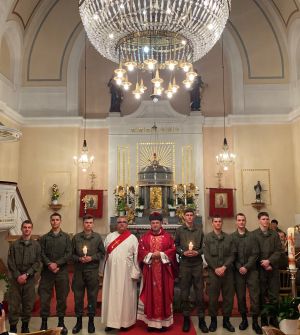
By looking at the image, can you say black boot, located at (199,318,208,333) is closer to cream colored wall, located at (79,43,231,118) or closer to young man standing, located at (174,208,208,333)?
young man standing, located at (174,208,208,333)

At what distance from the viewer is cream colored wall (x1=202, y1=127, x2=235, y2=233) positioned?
11.0m

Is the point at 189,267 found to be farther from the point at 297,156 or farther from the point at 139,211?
the point at 297,156

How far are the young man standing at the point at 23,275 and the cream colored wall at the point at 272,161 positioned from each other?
755cm

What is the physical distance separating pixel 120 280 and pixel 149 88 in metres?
8.25

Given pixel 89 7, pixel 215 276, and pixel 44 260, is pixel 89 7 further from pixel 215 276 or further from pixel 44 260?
pixel 215 276

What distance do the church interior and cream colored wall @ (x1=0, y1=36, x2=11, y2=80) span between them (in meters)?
0.04

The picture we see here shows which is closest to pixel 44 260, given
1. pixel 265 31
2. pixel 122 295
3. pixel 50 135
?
pixel 122 295

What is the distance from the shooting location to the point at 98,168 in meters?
11.3

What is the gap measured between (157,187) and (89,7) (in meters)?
6.15

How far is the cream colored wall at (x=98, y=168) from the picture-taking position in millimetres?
11055

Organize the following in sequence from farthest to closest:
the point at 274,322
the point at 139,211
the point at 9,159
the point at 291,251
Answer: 1. the point at 9,159
2. the point at 139,211
3. the point at 274,322
4. the point at 291,251

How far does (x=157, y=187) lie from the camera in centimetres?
1016

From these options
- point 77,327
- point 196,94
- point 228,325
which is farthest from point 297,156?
point 77,327

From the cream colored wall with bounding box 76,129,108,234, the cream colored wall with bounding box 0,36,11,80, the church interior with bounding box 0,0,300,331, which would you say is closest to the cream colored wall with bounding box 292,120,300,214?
the church interior with bounding box 0,0,300,331
